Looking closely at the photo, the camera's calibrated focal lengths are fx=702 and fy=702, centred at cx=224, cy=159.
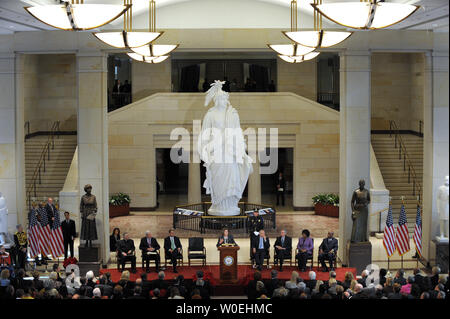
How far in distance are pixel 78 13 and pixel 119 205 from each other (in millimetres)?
15223

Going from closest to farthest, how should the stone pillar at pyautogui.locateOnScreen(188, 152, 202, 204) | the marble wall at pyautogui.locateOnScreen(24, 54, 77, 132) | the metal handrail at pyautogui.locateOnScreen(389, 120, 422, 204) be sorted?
the metal handrail at pyautogui.locateOnScreen(389, 120, 422, 204)
the stone pillar at pyautogui.locateOnScreen(188, 152, 202, 204)
the marble wall at pyautogui.locateOnScreen(24, 54, 77, 132)

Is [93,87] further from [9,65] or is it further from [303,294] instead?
[303,294]

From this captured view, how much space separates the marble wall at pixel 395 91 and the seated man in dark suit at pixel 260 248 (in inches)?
528

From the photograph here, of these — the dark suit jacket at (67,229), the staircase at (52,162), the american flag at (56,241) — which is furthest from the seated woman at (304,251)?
the staircase at (52,162)

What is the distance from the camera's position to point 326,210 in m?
26.8

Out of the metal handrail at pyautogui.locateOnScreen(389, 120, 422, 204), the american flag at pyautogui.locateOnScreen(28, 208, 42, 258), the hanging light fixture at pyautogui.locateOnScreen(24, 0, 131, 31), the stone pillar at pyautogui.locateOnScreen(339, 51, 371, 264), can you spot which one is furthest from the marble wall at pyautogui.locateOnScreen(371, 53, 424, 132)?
the hanging light fixture at pyautogui.locateOnScreen(24, 0, 131, 31)

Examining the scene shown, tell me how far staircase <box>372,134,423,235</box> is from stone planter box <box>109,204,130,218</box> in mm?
9864

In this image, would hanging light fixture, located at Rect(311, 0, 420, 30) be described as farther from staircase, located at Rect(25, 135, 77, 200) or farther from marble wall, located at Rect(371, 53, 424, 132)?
marble wall, located at Rect(371, 53, 424, 132)

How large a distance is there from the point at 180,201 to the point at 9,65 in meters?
12.4

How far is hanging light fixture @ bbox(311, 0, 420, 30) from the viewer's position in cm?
1231

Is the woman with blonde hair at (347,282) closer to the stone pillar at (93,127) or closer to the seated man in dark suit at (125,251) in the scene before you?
the seated man in dark suit at (125,251)

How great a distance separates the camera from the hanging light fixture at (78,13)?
491 inches

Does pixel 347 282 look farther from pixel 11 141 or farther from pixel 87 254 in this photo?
pixel 11 141

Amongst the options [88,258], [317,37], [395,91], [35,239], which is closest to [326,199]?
[395,91]
